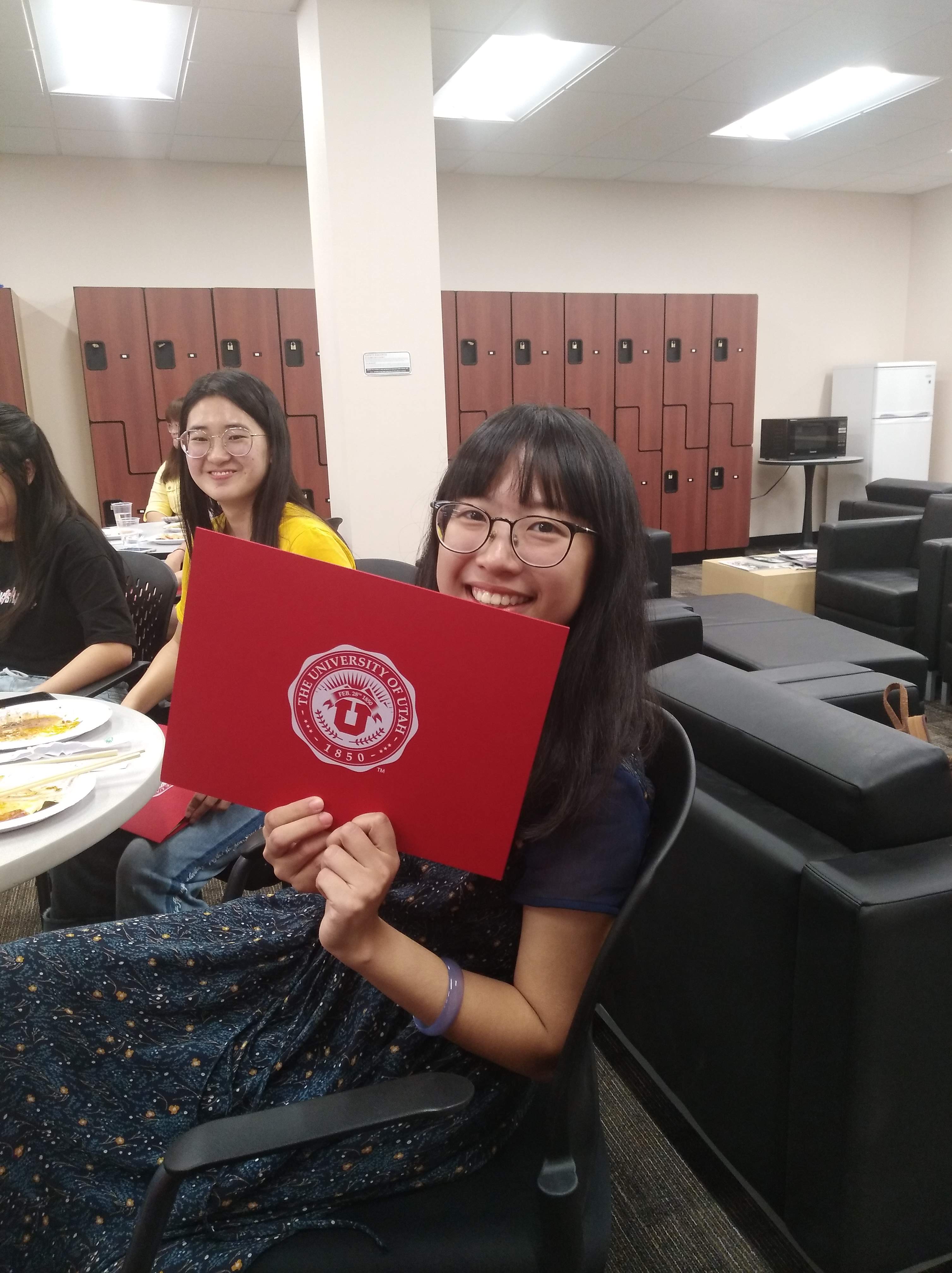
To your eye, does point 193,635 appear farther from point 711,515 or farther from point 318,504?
point 711,515

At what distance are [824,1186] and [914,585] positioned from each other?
3494 millimetres

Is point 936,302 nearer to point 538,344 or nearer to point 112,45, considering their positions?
point 538,344

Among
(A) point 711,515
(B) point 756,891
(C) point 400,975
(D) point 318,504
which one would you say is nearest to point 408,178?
(D) point 318,504

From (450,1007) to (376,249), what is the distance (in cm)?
354

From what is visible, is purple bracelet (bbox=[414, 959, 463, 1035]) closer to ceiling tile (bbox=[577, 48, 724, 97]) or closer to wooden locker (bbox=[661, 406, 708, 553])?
ceiling tile (bbox=[577, 48, 724, 97])

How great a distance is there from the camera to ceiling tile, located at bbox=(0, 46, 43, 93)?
13.2 feet

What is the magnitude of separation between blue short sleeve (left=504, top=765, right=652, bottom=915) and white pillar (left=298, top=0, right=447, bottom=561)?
9.66 feet

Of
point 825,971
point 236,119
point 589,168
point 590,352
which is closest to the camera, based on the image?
point 825,971

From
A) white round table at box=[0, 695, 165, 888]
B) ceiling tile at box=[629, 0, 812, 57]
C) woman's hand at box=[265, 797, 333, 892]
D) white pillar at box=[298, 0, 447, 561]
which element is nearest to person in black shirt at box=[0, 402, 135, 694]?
white round table at box=[0, 695, 165, 888]

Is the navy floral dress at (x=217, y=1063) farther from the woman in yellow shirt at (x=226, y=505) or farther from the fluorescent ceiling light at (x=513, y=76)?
the fluorescent ceiling light at (x=513, y=76)

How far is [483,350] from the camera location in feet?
20.4

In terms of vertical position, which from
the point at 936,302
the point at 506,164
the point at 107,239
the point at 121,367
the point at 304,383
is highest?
the point at 506,164

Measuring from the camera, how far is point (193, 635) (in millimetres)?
767

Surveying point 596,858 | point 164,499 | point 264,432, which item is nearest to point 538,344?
point 164,499
